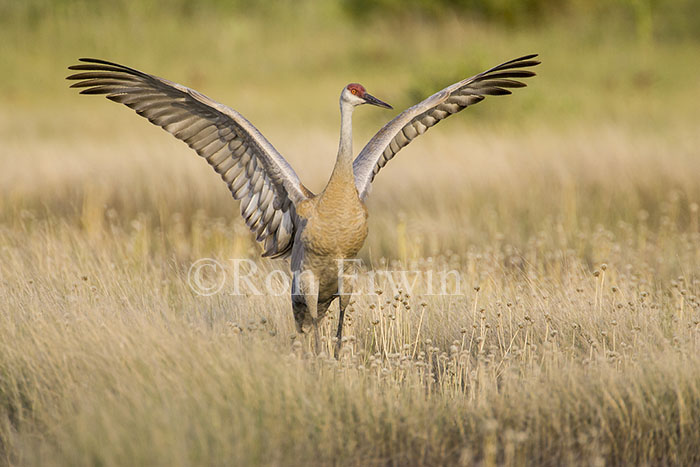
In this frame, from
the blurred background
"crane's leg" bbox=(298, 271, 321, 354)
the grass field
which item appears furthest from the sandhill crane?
the blurred background

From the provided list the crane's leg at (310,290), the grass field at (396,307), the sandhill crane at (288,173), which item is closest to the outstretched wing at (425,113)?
the sandhill crane at (288,173)

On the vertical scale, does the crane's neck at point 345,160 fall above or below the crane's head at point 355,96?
below

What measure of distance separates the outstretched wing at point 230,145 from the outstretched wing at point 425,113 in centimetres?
58

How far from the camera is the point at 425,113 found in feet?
22.1

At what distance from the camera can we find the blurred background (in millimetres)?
10586

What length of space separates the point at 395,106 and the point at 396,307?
447 inches

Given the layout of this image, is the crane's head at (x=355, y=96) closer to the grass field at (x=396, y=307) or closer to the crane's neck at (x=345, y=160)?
the crane's neck at (x=345, y=160)

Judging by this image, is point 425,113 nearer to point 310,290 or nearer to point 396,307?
point 396,307

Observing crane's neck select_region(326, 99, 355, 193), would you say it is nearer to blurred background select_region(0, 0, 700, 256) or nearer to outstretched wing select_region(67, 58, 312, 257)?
outstretched wing select_region(67, 58, 312, 257)

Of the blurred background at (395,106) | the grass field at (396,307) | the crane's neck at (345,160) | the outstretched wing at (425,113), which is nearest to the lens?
the grass field at (396,307)

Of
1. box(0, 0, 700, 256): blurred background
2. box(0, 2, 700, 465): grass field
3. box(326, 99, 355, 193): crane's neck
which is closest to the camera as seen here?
box(0, 2, 700, 465): grass field

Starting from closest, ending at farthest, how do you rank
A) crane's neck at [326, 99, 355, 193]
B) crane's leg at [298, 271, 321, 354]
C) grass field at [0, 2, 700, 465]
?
grass field at [0, 2, 700, 465] < crane's neck at [326, 99, 355, 193] < crane's leg at [298, 271, 321, 354]

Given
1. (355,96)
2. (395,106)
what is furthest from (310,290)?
(395,106)

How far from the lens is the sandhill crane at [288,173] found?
555cm
